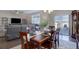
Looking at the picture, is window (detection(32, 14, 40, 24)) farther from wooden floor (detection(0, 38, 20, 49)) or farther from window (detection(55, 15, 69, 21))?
wooden floor (detection(0, 38, 20, 49))

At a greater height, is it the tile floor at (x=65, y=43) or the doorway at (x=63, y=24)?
the doorway at (x=63, y=24)

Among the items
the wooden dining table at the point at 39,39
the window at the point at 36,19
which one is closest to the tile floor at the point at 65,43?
the wooden dining table at the point at 39,39

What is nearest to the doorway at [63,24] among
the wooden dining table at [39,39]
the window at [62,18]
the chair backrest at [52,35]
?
the window at [62,18]

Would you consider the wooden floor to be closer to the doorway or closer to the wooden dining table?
the wooden dining table

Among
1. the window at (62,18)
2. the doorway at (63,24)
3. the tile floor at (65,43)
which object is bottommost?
the tile floor at (65,43)

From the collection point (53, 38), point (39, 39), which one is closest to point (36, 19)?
point (39, 39)

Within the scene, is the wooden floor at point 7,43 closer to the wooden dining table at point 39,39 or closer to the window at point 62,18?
the wooden dining table at point 39,39

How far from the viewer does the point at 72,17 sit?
2482mm

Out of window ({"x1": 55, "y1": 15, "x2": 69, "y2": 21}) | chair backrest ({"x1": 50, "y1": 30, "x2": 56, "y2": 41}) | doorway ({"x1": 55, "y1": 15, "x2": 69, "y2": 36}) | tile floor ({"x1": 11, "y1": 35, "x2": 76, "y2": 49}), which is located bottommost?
tile floor ({"x1": 11, "y1": 35, "x2": 76, "y2": 49})

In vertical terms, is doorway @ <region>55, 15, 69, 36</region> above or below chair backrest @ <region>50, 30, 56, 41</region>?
above

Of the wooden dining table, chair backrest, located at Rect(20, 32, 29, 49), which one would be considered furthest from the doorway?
chair backrest, located at Rect(20, 32, 29, 49)
